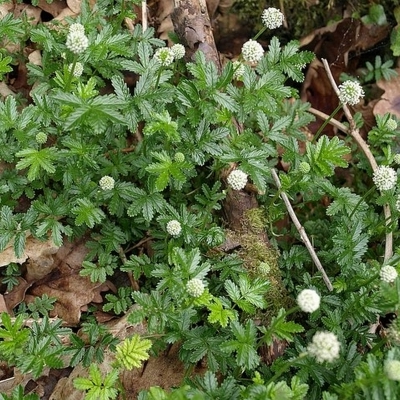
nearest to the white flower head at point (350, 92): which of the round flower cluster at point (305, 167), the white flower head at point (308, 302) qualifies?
the round flower cluster at point (305, 167)

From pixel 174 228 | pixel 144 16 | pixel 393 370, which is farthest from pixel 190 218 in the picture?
pixel 144 16

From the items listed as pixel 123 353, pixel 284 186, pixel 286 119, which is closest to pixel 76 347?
pixel 123 353

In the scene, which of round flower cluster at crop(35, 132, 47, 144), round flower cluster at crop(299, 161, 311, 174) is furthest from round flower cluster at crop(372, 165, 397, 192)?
round flower cluster at crop(35, 132, 47, 144)

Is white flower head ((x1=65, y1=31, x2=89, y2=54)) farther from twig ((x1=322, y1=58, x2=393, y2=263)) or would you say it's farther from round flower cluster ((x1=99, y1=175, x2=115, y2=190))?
twig ((x1=322, y1=58, x2=393, y2=263))

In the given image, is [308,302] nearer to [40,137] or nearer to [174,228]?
[174,228]

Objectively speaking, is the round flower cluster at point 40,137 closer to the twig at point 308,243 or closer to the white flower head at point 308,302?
the twig at point 308,243

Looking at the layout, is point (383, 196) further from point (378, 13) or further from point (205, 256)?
point (378, 13)
